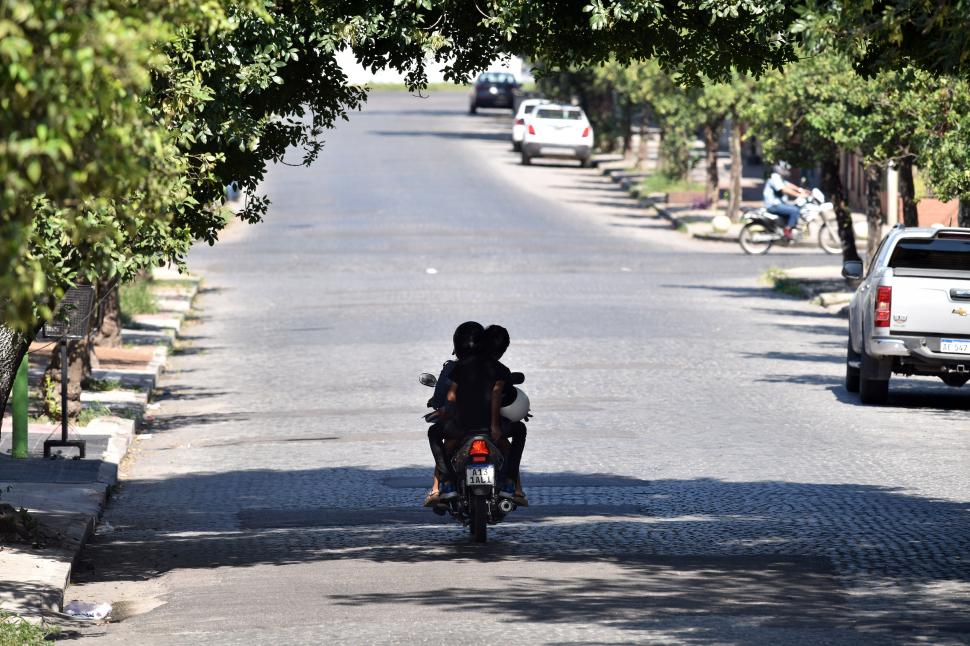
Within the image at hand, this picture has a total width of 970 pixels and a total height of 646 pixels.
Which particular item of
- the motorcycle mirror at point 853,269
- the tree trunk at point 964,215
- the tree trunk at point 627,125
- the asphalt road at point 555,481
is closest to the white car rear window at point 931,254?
the motorcycle mirror at point 853,269

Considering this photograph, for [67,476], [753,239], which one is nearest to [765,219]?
[753,239]

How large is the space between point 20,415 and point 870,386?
872cm

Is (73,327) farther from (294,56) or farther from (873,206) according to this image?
(873,206)

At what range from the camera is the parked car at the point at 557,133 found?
62781 millimetres

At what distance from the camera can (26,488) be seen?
1455cm

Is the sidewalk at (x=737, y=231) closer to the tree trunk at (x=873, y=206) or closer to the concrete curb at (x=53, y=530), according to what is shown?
the tree trunk at (x=873, y=206)

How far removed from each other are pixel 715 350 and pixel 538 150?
4000cm

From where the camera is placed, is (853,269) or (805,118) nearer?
(853,269)

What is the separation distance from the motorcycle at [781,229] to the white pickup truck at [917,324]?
2065 centimetres

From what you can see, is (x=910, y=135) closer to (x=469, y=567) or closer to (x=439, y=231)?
(x=469, y=567)

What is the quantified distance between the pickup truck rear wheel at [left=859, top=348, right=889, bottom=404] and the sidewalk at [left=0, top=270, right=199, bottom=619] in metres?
7.39

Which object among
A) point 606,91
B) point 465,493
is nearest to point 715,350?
point 465,493

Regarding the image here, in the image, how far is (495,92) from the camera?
90.3 meters

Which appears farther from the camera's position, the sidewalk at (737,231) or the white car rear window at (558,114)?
the white car rear window at (558,114)
